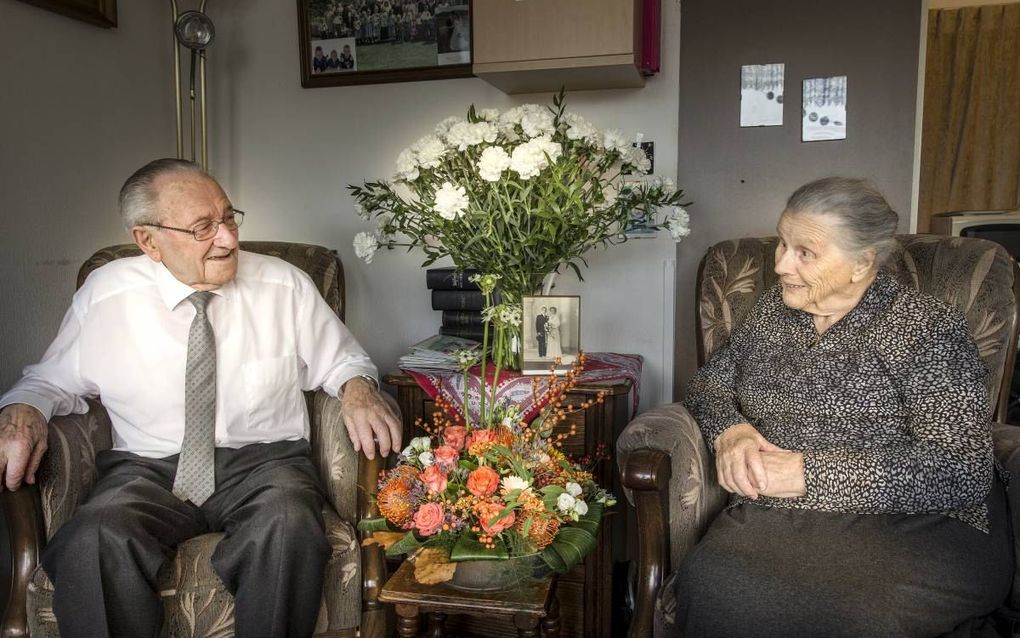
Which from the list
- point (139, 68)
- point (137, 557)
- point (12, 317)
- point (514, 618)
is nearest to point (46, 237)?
point (12, 317)

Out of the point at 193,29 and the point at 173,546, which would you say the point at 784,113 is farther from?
the point at 173,546

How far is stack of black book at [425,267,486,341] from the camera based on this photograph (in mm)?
2400

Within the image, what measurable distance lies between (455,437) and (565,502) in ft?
0.79

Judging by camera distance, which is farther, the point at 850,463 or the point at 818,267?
the point at 818,267

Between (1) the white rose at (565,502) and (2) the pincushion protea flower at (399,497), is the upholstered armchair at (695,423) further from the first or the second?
(2) the pincushion protea flower at (399,497)

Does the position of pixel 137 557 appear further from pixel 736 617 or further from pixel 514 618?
pixel 736 617

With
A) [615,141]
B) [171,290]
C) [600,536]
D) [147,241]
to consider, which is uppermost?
[615,141]

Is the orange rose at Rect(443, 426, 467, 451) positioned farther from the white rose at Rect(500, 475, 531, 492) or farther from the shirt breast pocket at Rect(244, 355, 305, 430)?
the shirt breast pocket at Rect(244, 355, 305, 430)

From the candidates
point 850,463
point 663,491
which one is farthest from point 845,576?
point 663,491

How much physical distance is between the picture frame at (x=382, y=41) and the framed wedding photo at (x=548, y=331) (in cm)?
97

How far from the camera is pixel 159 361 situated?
177 centimetres

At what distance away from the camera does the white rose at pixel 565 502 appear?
1.35 meters

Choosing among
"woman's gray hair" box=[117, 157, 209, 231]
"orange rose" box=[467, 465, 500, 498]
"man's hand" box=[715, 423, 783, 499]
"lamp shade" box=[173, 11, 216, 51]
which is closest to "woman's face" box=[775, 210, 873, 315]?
"man's hand" box=[715, 423, 783, 499]

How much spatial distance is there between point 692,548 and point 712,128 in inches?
57.0
